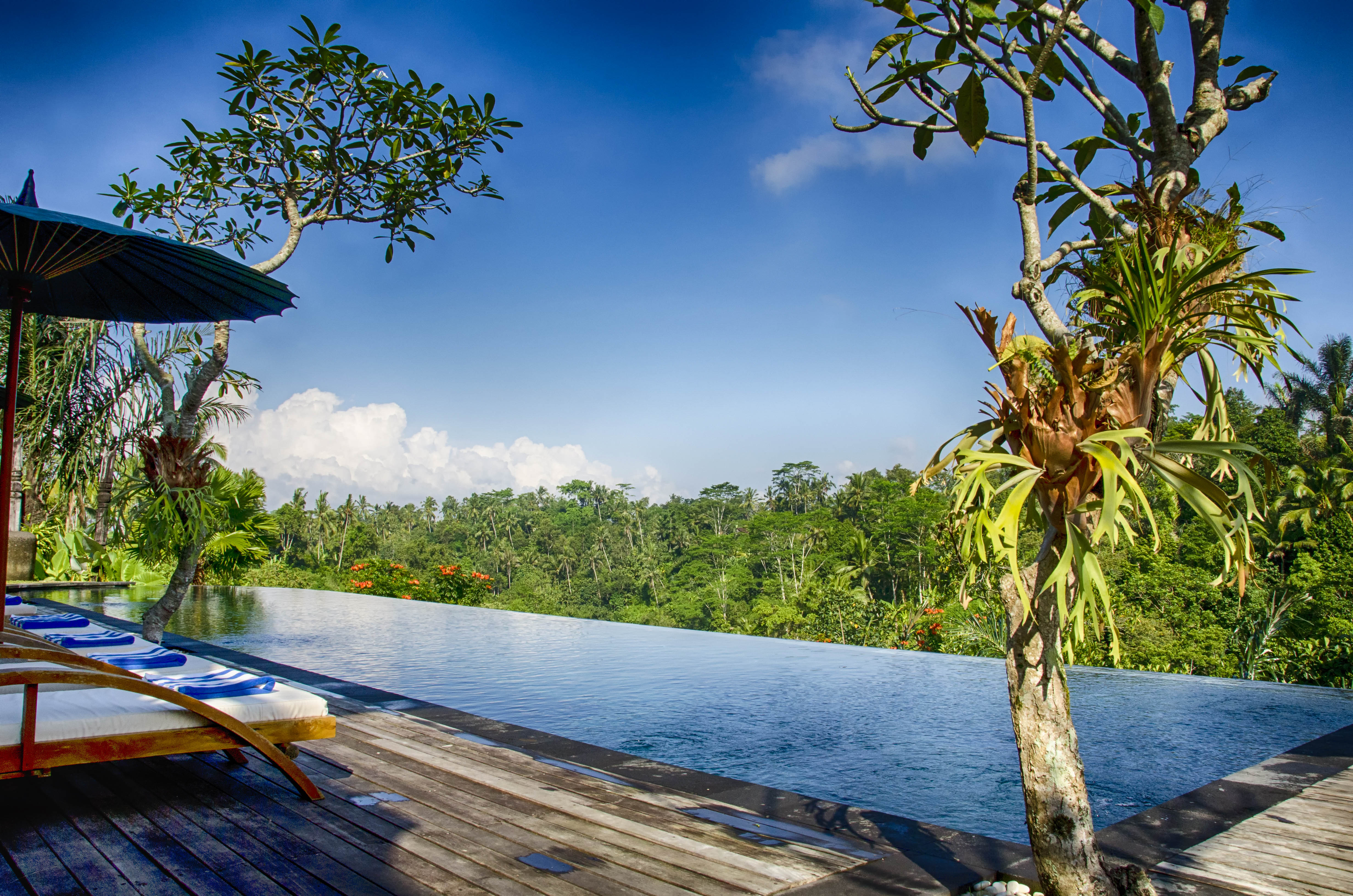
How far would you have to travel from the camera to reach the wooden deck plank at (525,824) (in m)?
1.95

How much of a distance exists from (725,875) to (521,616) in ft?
37.6

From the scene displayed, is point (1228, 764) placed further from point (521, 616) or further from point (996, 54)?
point (521, 616)

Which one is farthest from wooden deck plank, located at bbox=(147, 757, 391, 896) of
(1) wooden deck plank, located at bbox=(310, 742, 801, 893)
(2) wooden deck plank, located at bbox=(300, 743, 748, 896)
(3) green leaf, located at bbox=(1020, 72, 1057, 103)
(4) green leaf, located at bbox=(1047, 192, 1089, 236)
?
(3) green leaf, located at bbox=(1020, 72, 1057, 103)

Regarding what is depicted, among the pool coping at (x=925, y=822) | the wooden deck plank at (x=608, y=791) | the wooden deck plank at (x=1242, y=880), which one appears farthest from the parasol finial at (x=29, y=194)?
the wooden deck plank at (x=1242, y=880)

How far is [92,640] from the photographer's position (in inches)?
138

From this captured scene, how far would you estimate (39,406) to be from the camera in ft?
39.6

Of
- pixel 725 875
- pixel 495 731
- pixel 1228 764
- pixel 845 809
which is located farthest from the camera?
pixel 1228 764

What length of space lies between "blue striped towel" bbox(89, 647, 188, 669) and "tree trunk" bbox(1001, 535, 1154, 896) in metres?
3.05

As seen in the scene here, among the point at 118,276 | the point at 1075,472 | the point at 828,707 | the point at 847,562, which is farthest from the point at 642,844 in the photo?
the point at 847,562

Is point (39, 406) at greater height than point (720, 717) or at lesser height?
greater

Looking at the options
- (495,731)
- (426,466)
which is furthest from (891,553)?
(426,466)

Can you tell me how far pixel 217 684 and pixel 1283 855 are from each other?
3362mm

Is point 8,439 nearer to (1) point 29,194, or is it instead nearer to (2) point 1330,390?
(1) point 29,194

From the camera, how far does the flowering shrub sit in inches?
621
